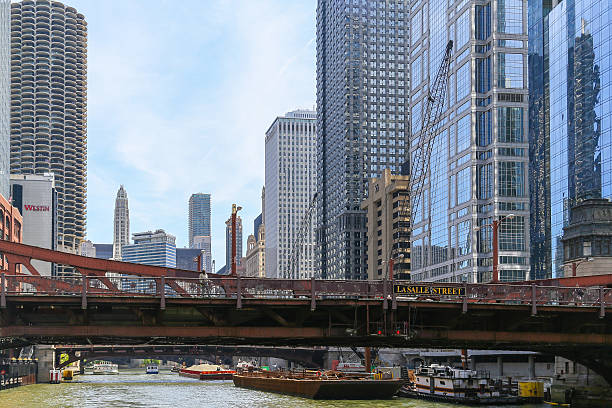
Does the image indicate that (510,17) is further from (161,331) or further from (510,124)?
(161,331)

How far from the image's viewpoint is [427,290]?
53.6 m

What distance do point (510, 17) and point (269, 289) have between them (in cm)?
15457

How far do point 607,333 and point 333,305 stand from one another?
19.4 metres

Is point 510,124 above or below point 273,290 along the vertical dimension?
above

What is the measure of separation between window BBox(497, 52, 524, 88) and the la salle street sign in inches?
5657

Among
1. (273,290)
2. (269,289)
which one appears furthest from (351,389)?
(273,290)

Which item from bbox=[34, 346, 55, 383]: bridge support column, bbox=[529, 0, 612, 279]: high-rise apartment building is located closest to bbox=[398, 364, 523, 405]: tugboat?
bbox=[529, 0, 612, 279]: high-rise apartment building

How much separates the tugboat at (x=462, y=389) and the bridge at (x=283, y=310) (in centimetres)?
3052

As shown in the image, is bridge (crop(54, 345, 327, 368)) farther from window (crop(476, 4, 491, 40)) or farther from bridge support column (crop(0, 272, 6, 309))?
bridge support column (crop(0, 272, 6, 309))

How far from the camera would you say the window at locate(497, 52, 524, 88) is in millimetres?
191000

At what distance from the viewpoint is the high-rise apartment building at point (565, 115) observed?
491ft

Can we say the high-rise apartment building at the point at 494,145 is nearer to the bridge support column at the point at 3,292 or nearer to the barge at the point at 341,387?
the barge at the point at 341,387

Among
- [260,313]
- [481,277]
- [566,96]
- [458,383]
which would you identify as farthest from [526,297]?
[481,277]

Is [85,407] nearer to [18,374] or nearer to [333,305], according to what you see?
[333,305]
